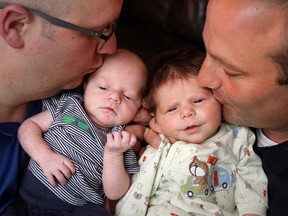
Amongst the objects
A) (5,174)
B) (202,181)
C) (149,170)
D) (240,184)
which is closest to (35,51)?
(5,174)

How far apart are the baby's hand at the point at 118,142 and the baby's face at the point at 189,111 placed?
0.16 metres

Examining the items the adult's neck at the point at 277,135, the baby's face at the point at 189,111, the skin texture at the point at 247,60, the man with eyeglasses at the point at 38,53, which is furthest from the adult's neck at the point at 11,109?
the adult's neck at the point at 277,135

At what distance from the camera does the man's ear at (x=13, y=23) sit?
1.17 m

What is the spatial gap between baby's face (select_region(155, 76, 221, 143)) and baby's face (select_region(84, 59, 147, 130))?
0.13m

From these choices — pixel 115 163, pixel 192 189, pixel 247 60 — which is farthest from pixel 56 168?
pixel 247 60

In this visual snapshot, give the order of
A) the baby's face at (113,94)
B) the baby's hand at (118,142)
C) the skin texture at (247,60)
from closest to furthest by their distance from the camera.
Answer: the skin texture at (247,60) → the baby's hand at (118,142) → the baby's face at (113,94)

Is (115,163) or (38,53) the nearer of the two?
(38,53)

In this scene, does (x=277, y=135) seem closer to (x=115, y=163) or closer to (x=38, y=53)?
(x=115, y=163)

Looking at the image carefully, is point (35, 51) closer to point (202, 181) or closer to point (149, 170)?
point (149, 170)

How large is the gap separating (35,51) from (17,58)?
6cm

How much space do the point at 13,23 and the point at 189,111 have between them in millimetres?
641

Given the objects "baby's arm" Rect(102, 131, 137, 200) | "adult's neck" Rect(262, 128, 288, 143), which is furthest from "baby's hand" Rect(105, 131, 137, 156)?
"adult's neck" Rect(262, 128, 288, 143)

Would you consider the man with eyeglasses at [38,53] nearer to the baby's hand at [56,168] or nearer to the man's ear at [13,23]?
the man's ear at [13,23]

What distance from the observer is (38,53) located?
1.27 metres
